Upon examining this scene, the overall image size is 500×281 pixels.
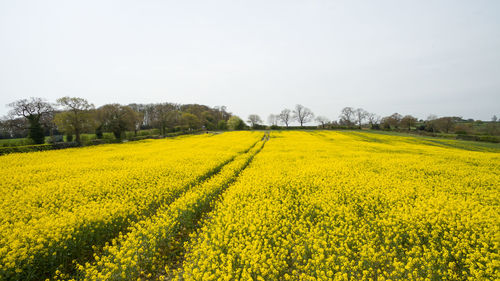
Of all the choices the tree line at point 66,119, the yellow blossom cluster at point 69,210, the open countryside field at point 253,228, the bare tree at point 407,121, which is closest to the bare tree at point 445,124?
the bare tree at point 407,121

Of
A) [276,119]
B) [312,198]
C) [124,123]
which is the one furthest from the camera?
[276,119]

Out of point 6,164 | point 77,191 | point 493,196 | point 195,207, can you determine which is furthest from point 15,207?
point 493,196

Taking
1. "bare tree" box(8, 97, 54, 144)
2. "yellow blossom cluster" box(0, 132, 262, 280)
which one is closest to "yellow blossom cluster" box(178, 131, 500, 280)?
"yellow blossom cluster" box(0, 132, 262, 280)

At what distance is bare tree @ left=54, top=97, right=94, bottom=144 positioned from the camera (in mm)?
33375

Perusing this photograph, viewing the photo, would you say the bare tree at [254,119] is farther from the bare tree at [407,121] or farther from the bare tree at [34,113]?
the bare tree at [34,113]

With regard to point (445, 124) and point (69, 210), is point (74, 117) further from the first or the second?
point (445, 124)

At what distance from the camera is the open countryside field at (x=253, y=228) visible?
160 inches

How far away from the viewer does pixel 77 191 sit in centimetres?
870

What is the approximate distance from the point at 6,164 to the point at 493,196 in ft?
99.5

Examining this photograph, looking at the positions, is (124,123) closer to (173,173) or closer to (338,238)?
(173,173)

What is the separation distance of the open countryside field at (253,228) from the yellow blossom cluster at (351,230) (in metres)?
0.04

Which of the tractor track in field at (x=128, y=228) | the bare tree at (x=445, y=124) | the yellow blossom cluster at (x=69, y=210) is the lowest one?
the tractor track in field at (x=128, y=228)

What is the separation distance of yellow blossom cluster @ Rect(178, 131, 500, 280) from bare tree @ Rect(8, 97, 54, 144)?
44.8 m

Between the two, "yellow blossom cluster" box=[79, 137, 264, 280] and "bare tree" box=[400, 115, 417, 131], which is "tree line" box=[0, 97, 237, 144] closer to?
"yellow blossom cluster" box=[79, 137, 264, 280]
